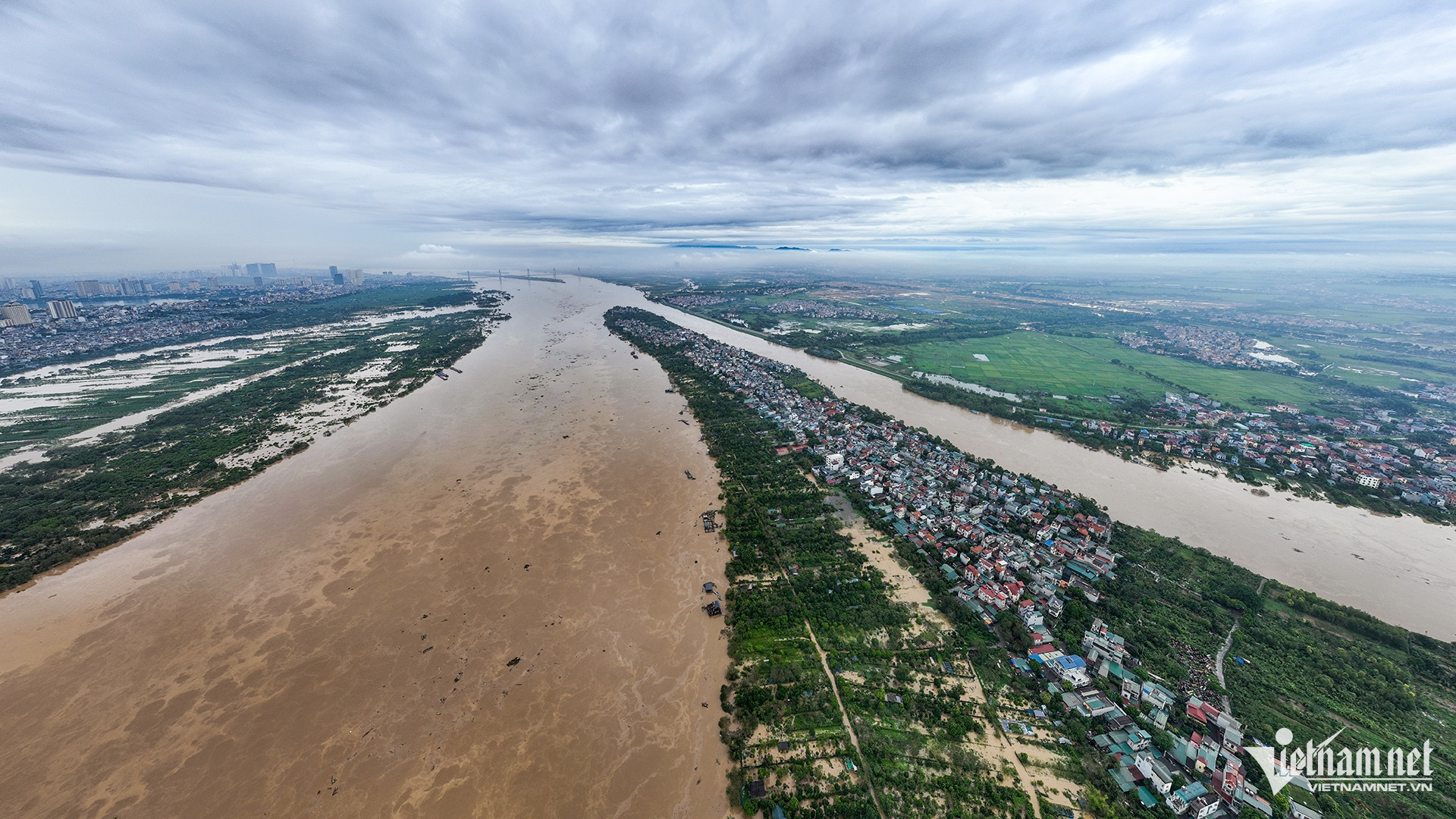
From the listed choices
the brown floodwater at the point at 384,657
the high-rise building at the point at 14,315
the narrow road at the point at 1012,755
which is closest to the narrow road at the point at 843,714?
the brown floodwater at the point at 384,657

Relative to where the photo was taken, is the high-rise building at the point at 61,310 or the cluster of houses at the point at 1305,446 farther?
the high-rise building at the point at 61,310

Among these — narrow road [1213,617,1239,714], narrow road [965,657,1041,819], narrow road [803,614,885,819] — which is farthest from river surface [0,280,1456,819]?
narrow road [965,657,1041,819]

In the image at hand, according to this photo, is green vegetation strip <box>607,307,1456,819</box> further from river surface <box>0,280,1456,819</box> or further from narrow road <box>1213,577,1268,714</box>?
river surface <box>0,280,1456,819</box>

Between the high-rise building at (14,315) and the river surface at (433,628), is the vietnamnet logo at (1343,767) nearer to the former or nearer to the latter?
the river surface at (433,628)

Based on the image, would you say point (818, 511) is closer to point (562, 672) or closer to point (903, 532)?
point (903, 532)

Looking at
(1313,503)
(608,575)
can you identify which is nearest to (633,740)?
(608,575)

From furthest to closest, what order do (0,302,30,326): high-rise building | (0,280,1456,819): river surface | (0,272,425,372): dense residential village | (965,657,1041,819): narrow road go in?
(0,302,30,326): high-rise building → (0,272,425,372): dense residential village → (0,280,1456,819): river surface → (965,657,1041,819): narrow road

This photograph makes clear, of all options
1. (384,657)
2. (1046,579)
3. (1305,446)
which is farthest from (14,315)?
(1305,446)
